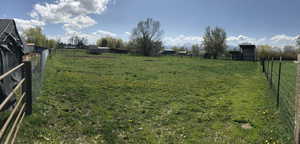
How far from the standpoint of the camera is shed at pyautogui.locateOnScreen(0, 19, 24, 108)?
4074 millimetres

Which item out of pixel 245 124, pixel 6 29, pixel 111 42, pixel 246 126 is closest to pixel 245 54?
pixel 245 124

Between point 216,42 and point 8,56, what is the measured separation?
4793 centimetres

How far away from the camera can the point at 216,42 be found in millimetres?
48094

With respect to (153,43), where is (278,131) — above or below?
below

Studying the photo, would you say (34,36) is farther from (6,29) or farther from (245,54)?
(6,29)

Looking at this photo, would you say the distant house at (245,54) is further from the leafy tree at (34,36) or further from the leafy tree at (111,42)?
the leafy tree at (34,36)

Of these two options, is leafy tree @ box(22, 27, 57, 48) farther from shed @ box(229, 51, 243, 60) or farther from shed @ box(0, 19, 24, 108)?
shed @ box(0, 19, 24, 108)

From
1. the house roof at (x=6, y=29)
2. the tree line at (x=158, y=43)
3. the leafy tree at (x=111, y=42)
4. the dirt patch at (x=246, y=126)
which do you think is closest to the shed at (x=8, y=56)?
the house roof at (x=6, y=29)

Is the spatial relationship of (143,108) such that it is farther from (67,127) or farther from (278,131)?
(278,131)

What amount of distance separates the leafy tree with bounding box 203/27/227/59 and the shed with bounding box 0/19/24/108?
46229 millimetres

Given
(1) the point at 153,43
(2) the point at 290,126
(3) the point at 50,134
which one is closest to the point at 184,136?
(2) the point at 290,126

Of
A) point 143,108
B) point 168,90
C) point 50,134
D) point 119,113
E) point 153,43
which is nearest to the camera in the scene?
point 50,134

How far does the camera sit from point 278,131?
3918mm

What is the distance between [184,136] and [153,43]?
50783 mm
